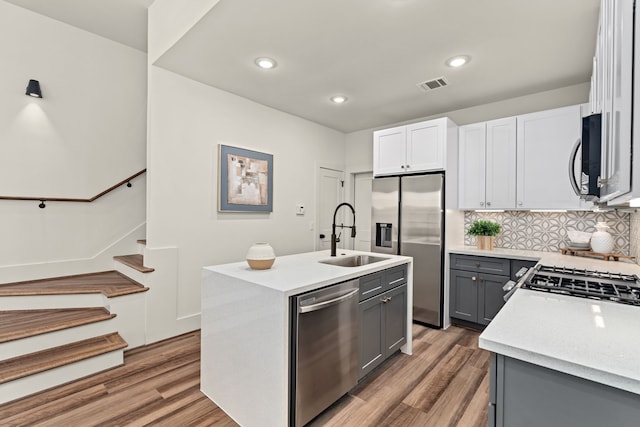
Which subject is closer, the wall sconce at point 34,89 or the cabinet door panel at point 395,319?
the cabinet door panel at point 395,319

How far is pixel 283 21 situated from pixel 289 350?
2295 millimetres

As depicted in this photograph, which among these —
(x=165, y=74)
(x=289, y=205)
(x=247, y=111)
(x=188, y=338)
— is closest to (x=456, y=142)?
Answer: (x=289, y=205)

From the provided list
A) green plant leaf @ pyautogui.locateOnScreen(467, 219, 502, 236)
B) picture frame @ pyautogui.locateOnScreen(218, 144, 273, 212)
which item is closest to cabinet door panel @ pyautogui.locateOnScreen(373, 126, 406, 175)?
green plant leaf @ pyautogui.locateOnScreen(467, 219, 502, 236)

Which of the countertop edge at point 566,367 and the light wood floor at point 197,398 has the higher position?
the countertop edge at point 566,367

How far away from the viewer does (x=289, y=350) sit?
1.64 metres

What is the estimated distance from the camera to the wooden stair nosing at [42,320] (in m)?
2.24

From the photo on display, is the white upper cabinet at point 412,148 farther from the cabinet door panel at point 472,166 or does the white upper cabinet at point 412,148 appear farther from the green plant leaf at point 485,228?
the green plant leaf at point 485,228

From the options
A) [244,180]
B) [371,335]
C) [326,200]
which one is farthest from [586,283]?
[326,200]

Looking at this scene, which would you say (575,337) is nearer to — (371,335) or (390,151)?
(371,335)

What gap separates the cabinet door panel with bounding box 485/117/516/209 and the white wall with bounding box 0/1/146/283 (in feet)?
14.1

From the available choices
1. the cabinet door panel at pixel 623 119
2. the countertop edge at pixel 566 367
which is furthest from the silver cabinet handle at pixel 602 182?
the countertop edge at pixel 566 367

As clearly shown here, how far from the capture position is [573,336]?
101 cm

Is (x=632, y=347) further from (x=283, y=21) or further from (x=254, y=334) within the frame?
(x=283, y=21)

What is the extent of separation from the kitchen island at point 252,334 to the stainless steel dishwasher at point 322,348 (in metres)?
0.06
